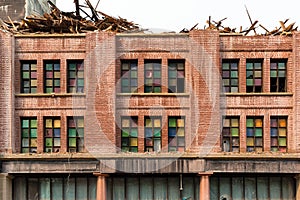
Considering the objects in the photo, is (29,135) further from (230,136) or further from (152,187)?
(230,136)

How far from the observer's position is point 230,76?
33281 millimetres

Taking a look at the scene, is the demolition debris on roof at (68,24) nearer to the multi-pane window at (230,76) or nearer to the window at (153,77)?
the window at (153,77)

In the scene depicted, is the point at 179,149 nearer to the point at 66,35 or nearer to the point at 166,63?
the point at 166,63

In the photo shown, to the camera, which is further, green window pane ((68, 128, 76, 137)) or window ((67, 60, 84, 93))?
window ((67, 60, 84, 93))

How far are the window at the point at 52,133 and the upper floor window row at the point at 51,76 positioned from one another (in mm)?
1490

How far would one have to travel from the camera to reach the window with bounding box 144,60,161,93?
33.3 metres

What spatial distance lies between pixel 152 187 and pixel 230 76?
6.73 m

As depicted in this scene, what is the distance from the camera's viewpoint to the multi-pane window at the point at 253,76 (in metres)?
33.3

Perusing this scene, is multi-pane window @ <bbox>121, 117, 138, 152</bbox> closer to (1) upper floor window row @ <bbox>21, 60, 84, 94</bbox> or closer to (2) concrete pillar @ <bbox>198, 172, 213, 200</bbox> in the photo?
(1) upper floor window row @ <bbox>21, 60, 84, 94</bbox>

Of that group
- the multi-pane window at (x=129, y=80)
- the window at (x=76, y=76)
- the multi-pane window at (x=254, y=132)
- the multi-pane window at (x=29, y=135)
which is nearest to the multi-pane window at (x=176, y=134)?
the multi-pane window at (x=129, y=80)

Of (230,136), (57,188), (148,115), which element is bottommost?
(57,188)

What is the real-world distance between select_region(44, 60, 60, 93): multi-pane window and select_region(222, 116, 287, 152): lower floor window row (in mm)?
8510

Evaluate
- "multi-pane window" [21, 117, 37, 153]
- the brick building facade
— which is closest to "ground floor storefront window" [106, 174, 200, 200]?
the brick building facade

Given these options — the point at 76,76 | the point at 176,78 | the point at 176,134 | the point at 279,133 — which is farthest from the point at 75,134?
the point at 279,133
